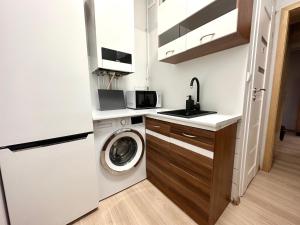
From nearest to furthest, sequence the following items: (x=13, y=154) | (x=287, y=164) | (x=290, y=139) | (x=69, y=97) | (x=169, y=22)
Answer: (x=13, y=154) < (x=69, y=97) < (x=169, y=22) < (x=287, y=164) < (x=290, y=139)

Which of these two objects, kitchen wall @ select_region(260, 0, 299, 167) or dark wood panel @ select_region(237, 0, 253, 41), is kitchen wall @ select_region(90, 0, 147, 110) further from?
kitchen wall @ select_region(260, 0, 299, 167)

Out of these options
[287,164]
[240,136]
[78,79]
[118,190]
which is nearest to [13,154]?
[78,79]

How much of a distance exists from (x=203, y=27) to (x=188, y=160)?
3.63ft

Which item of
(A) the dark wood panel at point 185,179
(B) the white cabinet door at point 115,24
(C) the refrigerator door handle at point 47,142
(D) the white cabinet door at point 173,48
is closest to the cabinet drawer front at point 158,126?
(A) the dark wood panel at point 185,179

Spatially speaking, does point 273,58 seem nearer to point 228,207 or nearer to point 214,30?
point 214,30

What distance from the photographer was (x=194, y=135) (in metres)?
1.03

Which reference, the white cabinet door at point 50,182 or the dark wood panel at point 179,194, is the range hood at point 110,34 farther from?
the dark wood panel at point 179,194

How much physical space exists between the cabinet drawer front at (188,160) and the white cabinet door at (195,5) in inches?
47.0

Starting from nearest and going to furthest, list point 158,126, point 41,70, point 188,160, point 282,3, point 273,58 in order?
point 41,70 → point 188,160 → point 158,126 → point 282,3 → point 273,58

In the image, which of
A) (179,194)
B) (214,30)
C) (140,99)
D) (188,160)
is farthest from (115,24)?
(179,194)

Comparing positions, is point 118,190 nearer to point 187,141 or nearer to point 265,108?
point 187,141

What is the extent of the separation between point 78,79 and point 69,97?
15 cm

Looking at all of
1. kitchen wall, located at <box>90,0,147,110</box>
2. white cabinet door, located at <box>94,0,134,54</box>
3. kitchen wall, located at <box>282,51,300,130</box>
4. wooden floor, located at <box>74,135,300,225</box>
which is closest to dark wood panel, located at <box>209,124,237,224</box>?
wooden floor, located at <box>74,135,300,225</box>

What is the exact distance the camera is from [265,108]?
172 centimetres
